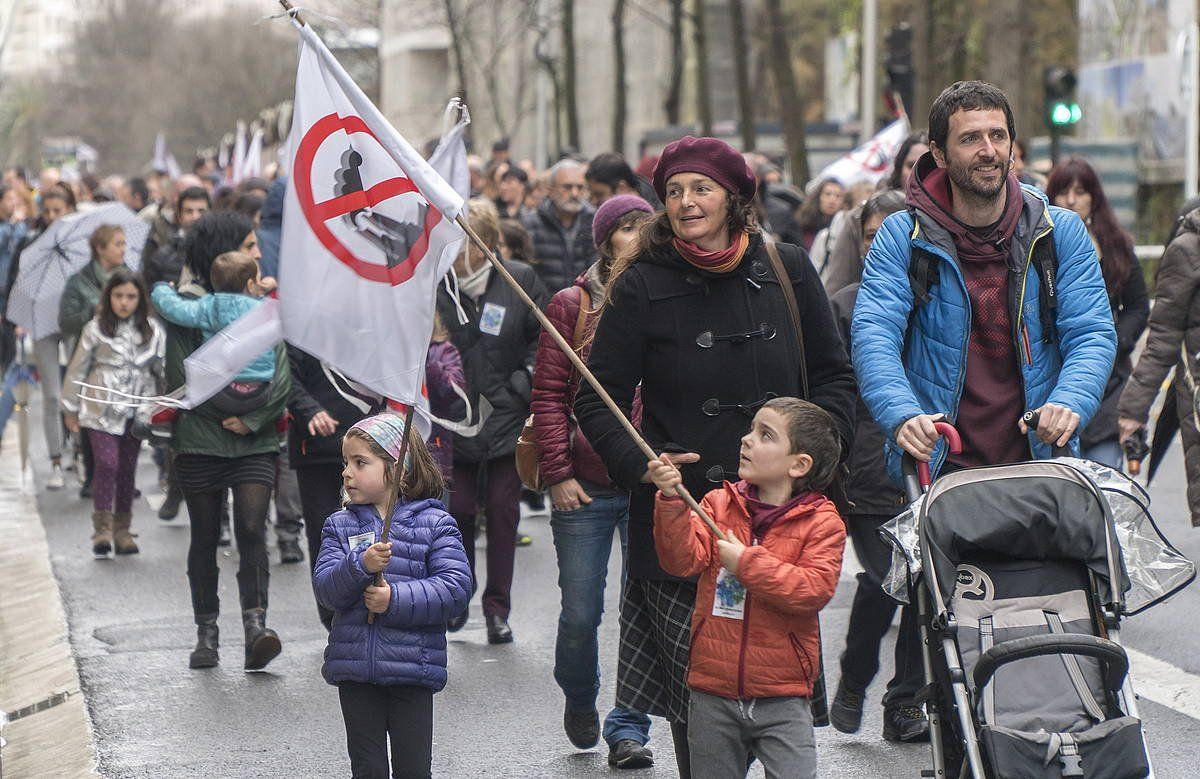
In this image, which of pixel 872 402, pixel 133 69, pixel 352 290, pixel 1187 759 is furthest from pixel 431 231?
pixel 133 69

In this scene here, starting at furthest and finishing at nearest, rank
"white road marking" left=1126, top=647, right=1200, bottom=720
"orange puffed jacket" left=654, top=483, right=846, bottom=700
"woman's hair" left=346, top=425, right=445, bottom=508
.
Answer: "white road marking" left=1126, top=647, right=1200, bottom=720 < "woman's hair" left=346, top=425, right=445, bottom=508 < "orange puffed jacket" left=654, top=483, right=846, bottom=700

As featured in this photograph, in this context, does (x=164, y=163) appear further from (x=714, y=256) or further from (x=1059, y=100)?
(x=714, y=256)

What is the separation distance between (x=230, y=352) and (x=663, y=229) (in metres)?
1.98

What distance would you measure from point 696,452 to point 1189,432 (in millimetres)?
3581

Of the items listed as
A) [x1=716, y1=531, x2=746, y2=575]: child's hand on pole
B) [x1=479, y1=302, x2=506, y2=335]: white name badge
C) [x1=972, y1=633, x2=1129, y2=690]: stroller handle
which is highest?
[x1=479, y1=302, x2=506, y2=335]: white name badge

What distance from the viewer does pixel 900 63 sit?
937 inches

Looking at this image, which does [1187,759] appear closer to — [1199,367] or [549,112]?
[1199,367]

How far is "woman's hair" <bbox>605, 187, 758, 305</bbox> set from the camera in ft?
16.8

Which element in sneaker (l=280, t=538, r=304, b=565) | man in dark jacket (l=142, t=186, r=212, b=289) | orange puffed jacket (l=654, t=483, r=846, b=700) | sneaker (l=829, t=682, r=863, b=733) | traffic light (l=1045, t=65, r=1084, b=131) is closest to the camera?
orange puffed jacket (l=654, t=483, r=846, b=700)

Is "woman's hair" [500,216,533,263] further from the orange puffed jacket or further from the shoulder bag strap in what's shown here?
the orange puffed jacket

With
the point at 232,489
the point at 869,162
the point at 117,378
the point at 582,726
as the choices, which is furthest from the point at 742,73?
the point at 582,726

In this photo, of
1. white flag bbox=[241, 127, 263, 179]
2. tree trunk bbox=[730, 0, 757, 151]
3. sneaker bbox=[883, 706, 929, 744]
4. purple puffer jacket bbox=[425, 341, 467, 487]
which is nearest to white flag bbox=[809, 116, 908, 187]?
purple puffer jacket bbox=[425, 341, 467, 487]

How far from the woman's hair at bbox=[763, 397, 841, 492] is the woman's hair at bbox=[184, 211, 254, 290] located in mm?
3981

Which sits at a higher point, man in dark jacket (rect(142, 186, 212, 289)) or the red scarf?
the red scarf
